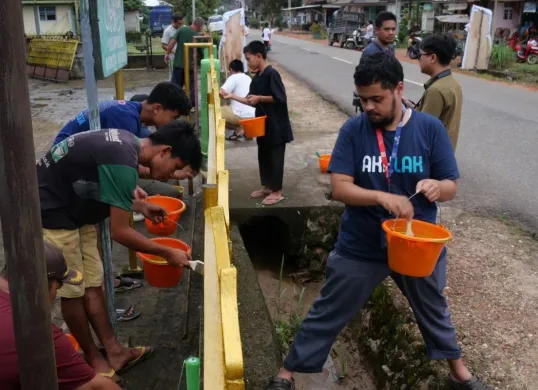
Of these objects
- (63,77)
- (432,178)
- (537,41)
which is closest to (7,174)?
(432,178)

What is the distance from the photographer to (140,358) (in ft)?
10.2

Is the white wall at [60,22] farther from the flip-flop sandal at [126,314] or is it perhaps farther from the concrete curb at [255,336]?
the concrete curb at [255,336]

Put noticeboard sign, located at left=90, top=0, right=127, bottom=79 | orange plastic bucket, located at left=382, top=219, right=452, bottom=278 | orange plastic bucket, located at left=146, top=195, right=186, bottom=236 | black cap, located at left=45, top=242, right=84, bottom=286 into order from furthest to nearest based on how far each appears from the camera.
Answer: orange plastic bucket, located at left=146, top=195, right=186, bottom=236 < noticeboard sign, located at left=90, top=0, right=127, bottom=79 < orange plastic bucket, located at left=382, top=219, right=452, bottom=278 < black cap, located at left=45, top=242, right=84, bottom=286

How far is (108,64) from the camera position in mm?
2727

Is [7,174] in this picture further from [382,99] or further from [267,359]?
[267,359]

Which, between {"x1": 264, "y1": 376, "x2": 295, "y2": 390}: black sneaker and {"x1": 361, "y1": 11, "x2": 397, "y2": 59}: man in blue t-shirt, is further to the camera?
{"x1": 361, "y1": 11, "x2": 397, "y2": 59}: man in blue t-shirt

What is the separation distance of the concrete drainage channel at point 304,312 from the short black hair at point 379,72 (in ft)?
5.18

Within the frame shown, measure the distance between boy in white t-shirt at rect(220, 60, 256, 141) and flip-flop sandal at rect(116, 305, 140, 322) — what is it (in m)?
3.70

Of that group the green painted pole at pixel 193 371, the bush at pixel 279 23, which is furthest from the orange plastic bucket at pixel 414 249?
the bush at pixel 279 23

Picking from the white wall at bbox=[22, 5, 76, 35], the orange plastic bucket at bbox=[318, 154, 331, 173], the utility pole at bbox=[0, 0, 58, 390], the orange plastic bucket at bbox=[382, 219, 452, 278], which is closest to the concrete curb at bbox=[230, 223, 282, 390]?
the orange plastic bucket at bbox=[382, 219, 452, 278]

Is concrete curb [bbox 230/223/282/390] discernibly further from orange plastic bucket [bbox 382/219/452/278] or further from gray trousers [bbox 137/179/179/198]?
gray trousers [bbox 137/179/179/198]

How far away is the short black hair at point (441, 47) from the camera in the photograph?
391cm

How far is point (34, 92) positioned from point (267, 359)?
13606 mm

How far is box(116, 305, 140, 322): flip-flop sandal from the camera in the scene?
11.8ft
